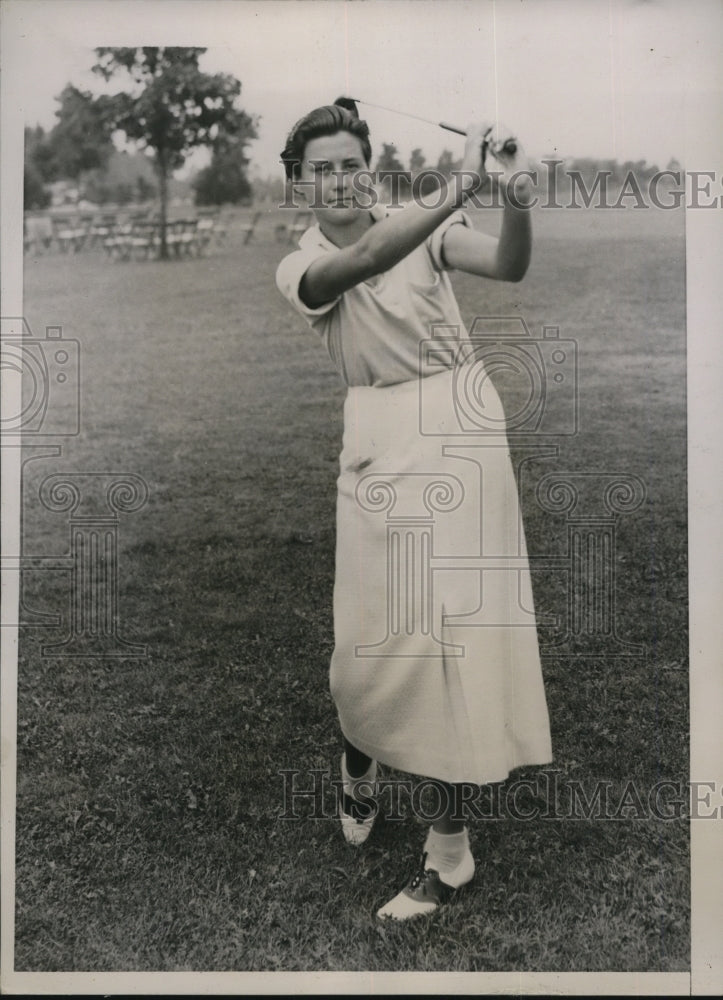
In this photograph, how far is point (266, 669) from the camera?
3.25 metres

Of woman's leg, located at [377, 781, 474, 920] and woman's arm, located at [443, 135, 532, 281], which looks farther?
woman's leg, located at [377, 781, 474, 920]

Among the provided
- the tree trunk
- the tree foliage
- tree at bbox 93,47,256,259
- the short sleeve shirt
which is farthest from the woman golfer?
the tree trunk

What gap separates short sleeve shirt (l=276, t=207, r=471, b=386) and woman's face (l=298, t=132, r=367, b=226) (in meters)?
0.08

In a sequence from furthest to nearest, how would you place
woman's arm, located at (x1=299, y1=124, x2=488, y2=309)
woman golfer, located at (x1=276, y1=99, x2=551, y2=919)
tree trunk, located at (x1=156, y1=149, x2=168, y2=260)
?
tree trunk, located at (x1=156, y1=149, x2=168, y2=260)
woman golfer, located at (x1=276, y1=99, x2=551, y2=919)
woman's arm, located at (x1=299, y1=124, x2=488, y2=309)

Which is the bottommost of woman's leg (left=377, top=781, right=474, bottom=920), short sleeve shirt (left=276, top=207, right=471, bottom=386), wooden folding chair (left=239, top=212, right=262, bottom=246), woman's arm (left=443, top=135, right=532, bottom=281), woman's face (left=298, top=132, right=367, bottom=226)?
woman's leg (left=377, top=781, right=474, bottom=920)

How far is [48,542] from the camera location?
10.7 feet

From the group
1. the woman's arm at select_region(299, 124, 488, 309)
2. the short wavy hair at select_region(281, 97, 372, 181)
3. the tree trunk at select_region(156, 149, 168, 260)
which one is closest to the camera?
the woman's arm at select_region(299, 124, 488, 309)

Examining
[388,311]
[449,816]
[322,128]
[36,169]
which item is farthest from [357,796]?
[36,169]

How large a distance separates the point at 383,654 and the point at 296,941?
Answer: 0.99 m

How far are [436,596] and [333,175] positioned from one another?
142 centimetres

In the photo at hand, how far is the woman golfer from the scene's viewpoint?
9.88 feet

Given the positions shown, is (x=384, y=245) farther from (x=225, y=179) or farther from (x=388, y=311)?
(x=225, y=179)

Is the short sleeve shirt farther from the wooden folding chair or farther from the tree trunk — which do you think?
the tree trunk

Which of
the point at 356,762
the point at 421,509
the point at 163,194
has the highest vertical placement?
the point at 163,194
